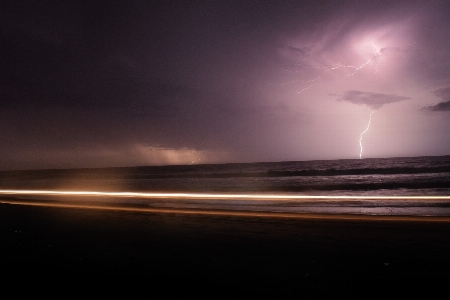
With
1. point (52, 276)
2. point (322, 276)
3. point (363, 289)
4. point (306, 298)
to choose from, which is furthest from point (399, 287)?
point (52, 276)

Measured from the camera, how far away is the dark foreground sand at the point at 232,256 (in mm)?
2908

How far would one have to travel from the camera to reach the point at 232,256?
3.94 m

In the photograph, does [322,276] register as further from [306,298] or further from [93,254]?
[93,254]

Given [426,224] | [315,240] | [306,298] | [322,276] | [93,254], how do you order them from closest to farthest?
[306,298], [322,276], [93,254], [315,240], [426,224]

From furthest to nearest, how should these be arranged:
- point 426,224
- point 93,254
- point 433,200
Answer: point 433,200 < point 426,224 < point 93,254

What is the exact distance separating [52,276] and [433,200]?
40.1 feet

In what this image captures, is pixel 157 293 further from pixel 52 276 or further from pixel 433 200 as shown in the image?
pixel 433 200

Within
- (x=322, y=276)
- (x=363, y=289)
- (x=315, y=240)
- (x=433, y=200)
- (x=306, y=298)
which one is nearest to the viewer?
(x=306, y=298)

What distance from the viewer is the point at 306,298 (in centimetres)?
265

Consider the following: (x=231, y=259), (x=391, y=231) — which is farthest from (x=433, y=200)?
(x=231, y=259)

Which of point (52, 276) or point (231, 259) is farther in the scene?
point (231, 259)

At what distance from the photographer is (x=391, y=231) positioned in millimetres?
5000

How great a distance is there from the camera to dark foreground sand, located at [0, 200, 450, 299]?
9.54 feet

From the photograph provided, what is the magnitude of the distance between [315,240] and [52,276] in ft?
13.2
